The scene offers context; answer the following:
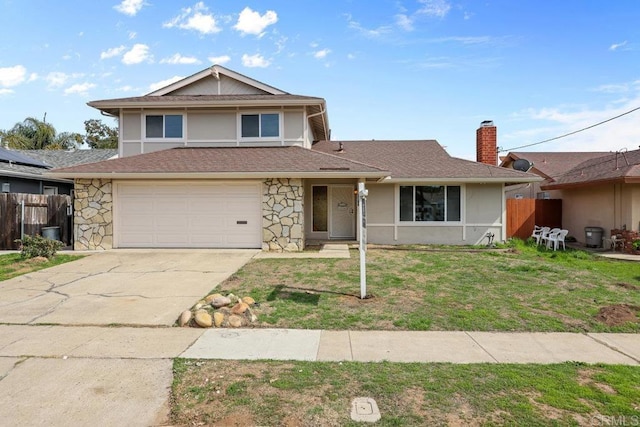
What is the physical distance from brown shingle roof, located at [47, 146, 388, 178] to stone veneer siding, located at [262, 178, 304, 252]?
0.62 meters

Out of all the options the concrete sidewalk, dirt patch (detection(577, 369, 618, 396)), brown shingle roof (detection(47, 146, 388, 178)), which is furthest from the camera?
brown shingle roof (detection(47, 146, 388, 178))

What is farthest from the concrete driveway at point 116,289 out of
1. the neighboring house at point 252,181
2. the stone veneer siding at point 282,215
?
the neighboring house at point 252,181

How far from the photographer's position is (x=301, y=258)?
10.8 meters

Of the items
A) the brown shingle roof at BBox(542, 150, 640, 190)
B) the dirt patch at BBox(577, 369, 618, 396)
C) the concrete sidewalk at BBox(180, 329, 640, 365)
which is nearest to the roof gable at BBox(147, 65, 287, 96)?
the concrete sidewalk at BBox(180, 329, 640, 365)

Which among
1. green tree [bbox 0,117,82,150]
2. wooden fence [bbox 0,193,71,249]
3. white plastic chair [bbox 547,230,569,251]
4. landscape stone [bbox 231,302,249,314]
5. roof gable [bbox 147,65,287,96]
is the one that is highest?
green tree [bbox 0,117,82,150]

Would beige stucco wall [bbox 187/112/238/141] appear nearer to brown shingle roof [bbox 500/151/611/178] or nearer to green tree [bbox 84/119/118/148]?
brown shingle roof [bbox 500/151/611/178]

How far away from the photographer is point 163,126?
14.3m

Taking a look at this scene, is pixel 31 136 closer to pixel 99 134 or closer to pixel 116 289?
pixel 99 134

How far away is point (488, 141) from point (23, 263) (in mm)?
17275

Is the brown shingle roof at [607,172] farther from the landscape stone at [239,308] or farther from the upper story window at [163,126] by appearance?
the upper story window at [163,126]

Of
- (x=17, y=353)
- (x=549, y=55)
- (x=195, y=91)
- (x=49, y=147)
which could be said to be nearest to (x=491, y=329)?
(x=17, y=353)

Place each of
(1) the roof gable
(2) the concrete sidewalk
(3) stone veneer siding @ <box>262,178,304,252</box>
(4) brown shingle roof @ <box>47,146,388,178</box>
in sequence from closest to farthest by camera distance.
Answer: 1. (2) the concrete sidewalk
2. (4) brown shingle roof @ <box>47,146,388,178</box>
3. (3) stone veneer siding @ <box>262,178,304,252</box>
4. (1) the roof gable

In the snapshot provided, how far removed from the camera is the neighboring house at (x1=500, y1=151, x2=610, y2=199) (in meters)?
24.1

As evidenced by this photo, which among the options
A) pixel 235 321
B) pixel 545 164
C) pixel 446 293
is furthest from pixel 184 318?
pixel 545 164
